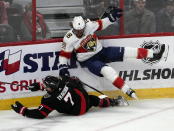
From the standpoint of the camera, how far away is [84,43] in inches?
192

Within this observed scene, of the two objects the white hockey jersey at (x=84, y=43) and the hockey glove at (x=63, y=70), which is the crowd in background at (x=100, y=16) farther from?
the hockey glove at (x=63, y=70)

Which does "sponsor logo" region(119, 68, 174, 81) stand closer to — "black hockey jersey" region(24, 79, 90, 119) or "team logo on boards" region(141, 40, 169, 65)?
"team logo on boards" region(141, 40, 169, 65)

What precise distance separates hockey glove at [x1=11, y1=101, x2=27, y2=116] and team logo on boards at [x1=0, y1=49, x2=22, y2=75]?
426 millimetres

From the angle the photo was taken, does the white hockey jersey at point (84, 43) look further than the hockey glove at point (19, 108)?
Yes

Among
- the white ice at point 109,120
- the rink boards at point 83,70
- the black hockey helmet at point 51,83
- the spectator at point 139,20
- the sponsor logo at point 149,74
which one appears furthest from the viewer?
the sponsor logo at point 149,74

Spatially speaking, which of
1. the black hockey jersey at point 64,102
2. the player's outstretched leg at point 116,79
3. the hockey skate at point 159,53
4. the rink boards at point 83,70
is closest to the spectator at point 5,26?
the rink boards at point 83,70

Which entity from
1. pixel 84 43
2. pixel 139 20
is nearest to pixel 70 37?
pixel 84 43

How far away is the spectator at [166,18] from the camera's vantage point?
5.06 metres

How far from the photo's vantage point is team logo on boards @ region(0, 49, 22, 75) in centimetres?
487

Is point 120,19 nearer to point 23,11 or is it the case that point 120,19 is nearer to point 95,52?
point 95,52

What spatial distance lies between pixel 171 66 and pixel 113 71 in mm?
729

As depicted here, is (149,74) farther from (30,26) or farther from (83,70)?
(30,26)

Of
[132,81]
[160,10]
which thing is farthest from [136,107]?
[160,10]

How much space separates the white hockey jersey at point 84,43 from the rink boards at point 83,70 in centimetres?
15
